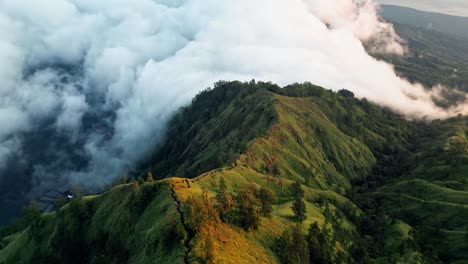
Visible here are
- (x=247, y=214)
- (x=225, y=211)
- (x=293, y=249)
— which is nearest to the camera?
(x=225, y=211)

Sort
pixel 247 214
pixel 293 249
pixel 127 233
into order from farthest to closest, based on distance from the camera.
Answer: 1. pixel 127 233
2. pixel 293 249
3. pixel 247 214

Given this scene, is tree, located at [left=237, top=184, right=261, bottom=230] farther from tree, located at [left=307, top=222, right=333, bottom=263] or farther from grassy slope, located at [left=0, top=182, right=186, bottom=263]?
tree, located at [left=307, top=222, right=333, bottom=263]

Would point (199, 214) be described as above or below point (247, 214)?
above

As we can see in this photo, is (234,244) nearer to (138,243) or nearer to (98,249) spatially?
(138,243)

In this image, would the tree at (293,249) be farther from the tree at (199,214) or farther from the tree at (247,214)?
the tree at (199,214)

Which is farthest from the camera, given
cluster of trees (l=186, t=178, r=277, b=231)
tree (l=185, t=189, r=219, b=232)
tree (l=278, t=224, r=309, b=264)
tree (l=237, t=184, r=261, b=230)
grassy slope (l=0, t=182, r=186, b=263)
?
tree (l=237, t=184, r=261, b=230)

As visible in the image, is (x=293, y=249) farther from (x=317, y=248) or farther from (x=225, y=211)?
(x=225, y=211)

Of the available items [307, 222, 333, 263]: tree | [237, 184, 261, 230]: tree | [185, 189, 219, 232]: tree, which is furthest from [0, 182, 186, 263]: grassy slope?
[307, 222, 333, 263]: tree

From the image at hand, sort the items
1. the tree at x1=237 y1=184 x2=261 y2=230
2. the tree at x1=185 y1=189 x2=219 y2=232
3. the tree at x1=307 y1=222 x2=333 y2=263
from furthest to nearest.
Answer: the tree at x1=307 y1=222 x2=333 y2=263 < the tree at x1=237 y1=184 x2=261 y2=230 < the tree at x1=185 y1=189 x2=219 y2=232

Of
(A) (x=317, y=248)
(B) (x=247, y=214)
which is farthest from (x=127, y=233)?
(A) (x=317, y=248)
